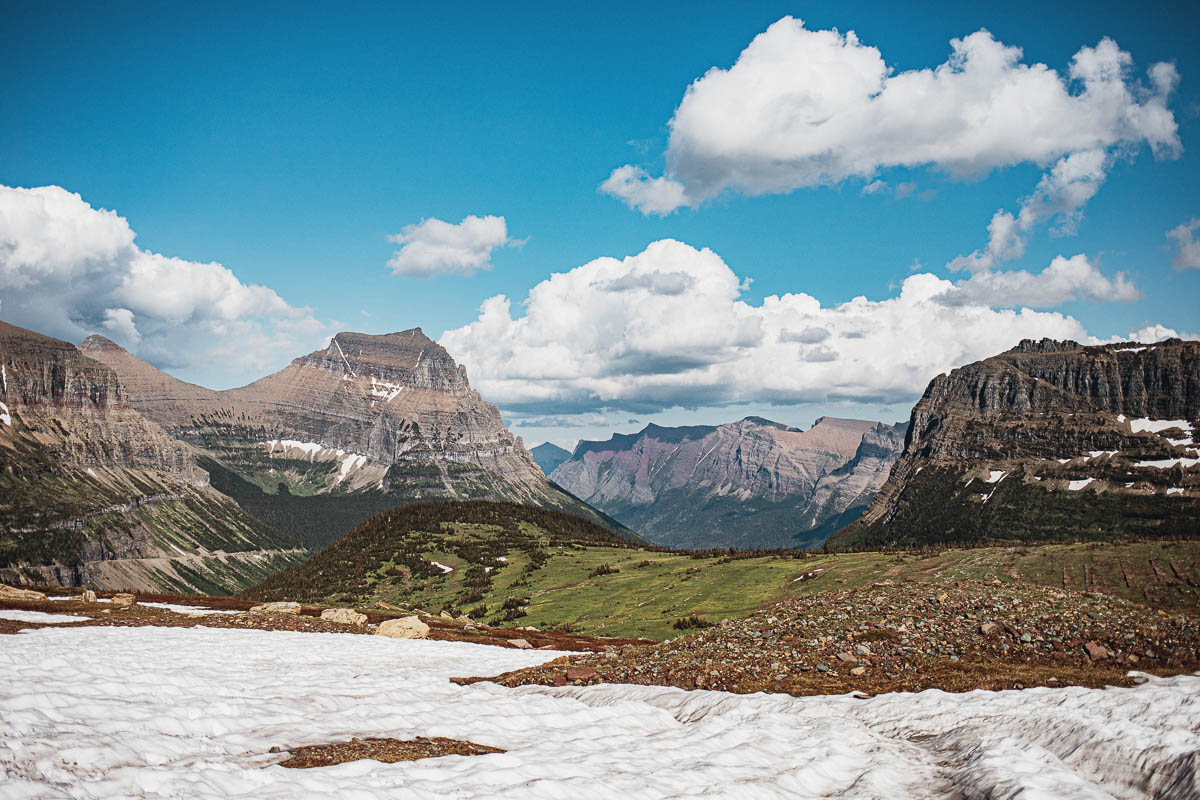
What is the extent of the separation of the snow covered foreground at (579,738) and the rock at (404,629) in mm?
25667

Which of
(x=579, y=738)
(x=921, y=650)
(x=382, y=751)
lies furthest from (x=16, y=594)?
(x=921, y=650)

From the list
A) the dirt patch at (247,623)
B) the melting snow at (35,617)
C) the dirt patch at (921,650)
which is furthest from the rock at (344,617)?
the dirt patch at (921,650)

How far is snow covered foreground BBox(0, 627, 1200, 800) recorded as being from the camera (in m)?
15.0

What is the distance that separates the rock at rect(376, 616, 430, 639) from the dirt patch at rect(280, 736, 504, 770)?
38.6 m

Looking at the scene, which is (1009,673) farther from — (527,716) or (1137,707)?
(527,716)

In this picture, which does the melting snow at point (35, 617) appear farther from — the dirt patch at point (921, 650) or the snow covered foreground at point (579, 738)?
the dirt patch at point (921, 650)

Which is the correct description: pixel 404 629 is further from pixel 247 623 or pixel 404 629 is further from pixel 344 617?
pixel 247 623

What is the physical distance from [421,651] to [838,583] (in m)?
59.9

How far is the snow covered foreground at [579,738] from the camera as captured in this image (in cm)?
1498

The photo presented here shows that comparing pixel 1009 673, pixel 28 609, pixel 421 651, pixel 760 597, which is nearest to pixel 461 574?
pixel 760 597

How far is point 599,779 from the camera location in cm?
1678

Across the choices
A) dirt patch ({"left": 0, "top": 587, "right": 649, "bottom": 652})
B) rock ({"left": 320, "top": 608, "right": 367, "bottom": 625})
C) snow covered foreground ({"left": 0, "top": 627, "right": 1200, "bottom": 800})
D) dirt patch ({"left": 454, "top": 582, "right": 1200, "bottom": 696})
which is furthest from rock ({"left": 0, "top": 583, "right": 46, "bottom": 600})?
dirt patch ({"left": 454, "top": 582, "right": 1200, "bottom": 696})

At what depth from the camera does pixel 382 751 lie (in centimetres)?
1878

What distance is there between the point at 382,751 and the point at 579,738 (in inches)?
254
